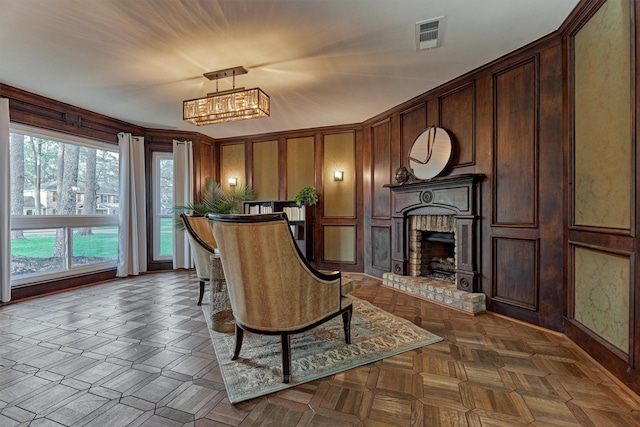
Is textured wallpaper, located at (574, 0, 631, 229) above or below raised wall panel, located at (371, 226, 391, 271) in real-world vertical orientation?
above

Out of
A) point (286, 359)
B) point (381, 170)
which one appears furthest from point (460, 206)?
point (286, 359)

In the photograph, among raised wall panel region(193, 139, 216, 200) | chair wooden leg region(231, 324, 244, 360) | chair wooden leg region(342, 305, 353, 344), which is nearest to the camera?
chair wooden leg region(231, 324, 244, 360)

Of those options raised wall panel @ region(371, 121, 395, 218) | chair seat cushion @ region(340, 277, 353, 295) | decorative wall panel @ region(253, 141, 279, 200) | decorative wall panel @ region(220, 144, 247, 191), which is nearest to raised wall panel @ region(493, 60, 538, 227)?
raised wall panel @ region(371, 121, 395, 218)

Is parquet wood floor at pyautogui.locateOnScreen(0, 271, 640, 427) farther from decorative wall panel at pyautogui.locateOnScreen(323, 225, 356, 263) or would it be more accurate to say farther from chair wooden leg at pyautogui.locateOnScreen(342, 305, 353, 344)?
decorative wall panel at pyautogui.locateOnScreen(323, 225, 356, 263)

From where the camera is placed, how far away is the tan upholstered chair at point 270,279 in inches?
72.5

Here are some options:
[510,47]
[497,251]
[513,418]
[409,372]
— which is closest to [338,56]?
[510,47]

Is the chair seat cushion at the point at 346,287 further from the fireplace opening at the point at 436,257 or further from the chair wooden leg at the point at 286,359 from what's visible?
the fireplace opening at the point at 436,257

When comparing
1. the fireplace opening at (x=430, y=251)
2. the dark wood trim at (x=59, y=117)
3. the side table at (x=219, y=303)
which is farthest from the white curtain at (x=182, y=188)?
the fireplace opening at (x=430, y=251)

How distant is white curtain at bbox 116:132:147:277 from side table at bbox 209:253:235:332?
10.7 feet

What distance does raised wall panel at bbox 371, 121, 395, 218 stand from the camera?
4770 millimetres

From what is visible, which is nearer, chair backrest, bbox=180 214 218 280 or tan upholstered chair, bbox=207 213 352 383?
tan upholstered chair, bbox=207 213 352 383

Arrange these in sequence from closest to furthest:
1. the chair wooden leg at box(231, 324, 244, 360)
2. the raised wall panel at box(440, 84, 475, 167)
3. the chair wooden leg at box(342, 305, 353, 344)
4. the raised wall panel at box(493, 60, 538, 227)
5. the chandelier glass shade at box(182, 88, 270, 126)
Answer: the chair wooden leg at box(231, 324, 244, 360) → the chair wooden leg at box(342, 305, 353, 344) → the raised wall panel at box(493, 60, 538, 227) → the chandelier glass shade at box(182, 88, 270, 126) → the raised wall panel at box(440, 84, 475, 167)

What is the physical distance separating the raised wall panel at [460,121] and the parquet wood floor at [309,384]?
6.11 ft

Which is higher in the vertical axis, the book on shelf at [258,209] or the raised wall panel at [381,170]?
the raised wall panel at [381,170]
